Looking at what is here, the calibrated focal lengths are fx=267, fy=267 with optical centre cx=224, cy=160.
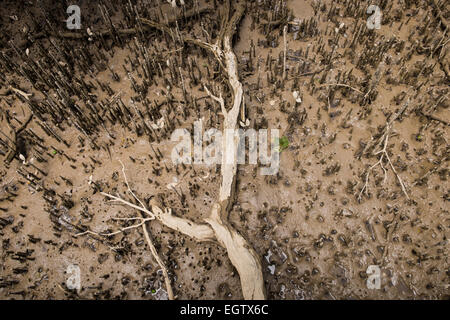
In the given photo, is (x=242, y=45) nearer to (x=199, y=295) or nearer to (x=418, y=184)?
(x=418, y=184)

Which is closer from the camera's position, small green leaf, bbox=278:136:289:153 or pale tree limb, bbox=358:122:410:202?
pale tree limb, bbox=358:122:410:202

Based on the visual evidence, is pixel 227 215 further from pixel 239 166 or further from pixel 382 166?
pixel 382 166

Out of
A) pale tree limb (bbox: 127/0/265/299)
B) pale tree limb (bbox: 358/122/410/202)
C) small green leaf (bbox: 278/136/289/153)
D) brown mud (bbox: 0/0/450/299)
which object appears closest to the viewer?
pale tree limb (bbox: 127/0/265/299)

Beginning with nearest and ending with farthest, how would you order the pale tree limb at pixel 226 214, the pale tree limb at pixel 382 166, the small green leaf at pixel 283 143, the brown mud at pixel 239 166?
the pale tree limb at pixel 226 214 → the brown mud at pixel 239 166 → the pale tree limb at pixel 382 166 → the small green leaf at pixel 283 143

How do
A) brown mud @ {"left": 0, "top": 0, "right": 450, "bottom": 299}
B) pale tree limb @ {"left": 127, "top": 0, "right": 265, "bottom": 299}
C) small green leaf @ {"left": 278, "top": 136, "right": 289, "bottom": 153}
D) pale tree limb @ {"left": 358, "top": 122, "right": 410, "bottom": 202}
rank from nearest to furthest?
pale tree limb @ {"left": 127, "top": 0, "right": 265, "bottom": 299}, brown mud @ {"left": 0, "top": 0, "right": 450, "bottom": 299}, pale tree limb @ {"left": 358, "top": 122, "right": 410, "bottom": 202}, small green leaf @ {"left": 278, "top": 136, "right": 289, "bottom": 153}

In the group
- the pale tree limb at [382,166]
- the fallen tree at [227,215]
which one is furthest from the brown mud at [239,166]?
→ the fallen tree at [227,215]

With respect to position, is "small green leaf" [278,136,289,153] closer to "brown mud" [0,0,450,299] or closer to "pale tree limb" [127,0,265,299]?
"brown mud" [0,0,450,299]

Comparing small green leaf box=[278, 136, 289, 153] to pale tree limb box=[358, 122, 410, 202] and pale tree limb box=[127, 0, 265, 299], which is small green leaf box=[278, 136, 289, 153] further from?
pale tree limb box=[358, 122, 410, 202]

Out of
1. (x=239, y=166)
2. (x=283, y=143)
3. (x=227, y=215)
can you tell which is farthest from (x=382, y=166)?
(x=227, y=215)

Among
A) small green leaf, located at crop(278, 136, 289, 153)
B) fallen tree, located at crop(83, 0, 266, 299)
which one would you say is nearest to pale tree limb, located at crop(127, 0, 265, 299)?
fallen tree, located at crop(83, 0, 266, 299)

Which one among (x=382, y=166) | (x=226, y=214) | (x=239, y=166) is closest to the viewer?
(x=226, y=214)

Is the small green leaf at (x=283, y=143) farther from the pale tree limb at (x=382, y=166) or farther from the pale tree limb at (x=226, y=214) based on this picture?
the pale tree limb at (x=382, y=166)

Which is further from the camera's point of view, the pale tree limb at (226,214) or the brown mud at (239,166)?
the brown mud at (239,166)

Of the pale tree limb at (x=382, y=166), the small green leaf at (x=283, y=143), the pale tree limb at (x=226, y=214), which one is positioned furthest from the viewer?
the small green leaf at (x=283, y=143)
